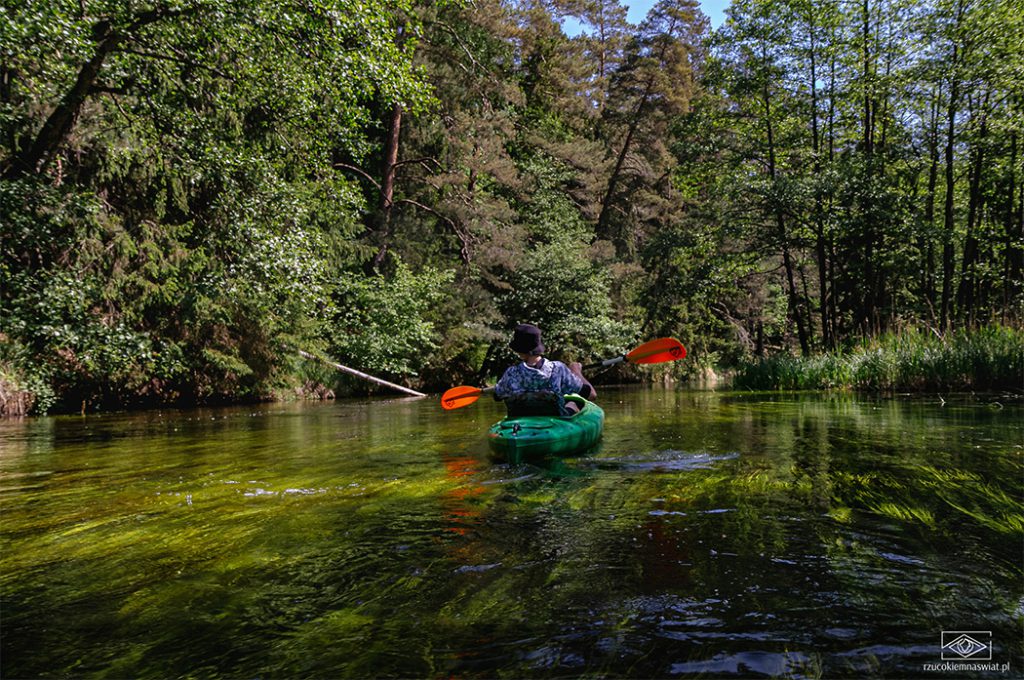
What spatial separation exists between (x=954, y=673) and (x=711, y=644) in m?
0.65

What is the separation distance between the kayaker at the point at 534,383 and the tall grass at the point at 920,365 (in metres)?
8.30

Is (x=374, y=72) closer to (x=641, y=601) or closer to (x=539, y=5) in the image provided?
(x=641, y=601)

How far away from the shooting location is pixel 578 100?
101 ft

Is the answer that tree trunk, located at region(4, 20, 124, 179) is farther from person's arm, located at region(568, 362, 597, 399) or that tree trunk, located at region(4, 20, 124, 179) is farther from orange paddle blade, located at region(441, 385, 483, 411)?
person's arm, located at region(568, 362, 597, 399)

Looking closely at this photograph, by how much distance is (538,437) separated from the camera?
219 inches

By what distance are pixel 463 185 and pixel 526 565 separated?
2186cm

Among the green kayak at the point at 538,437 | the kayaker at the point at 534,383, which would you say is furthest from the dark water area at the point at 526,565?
the kayaker at the point at 534,383

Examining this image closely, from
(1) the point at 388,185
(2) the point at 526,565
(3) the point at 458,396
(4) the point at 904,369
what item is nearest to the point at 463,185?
(1) the point at 388,185

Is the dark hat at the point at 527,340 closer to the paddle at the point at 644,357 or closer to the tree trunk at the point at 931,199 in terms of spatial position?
the paddle at the point at 644,357

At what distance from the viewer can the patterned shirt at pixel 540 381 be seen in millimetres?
6113

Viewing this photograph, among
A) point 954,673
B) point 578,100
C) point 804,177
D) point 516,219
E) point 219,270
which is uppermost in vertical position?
point 578,100

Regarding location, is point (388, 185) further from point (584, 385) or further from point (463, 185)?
point (584, 385)

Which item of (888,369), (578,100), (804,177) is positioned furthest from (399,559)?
(578,100)

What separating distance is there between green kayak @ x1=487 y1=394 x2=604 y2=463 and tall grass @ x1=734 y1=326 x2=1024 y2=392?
833 cm
